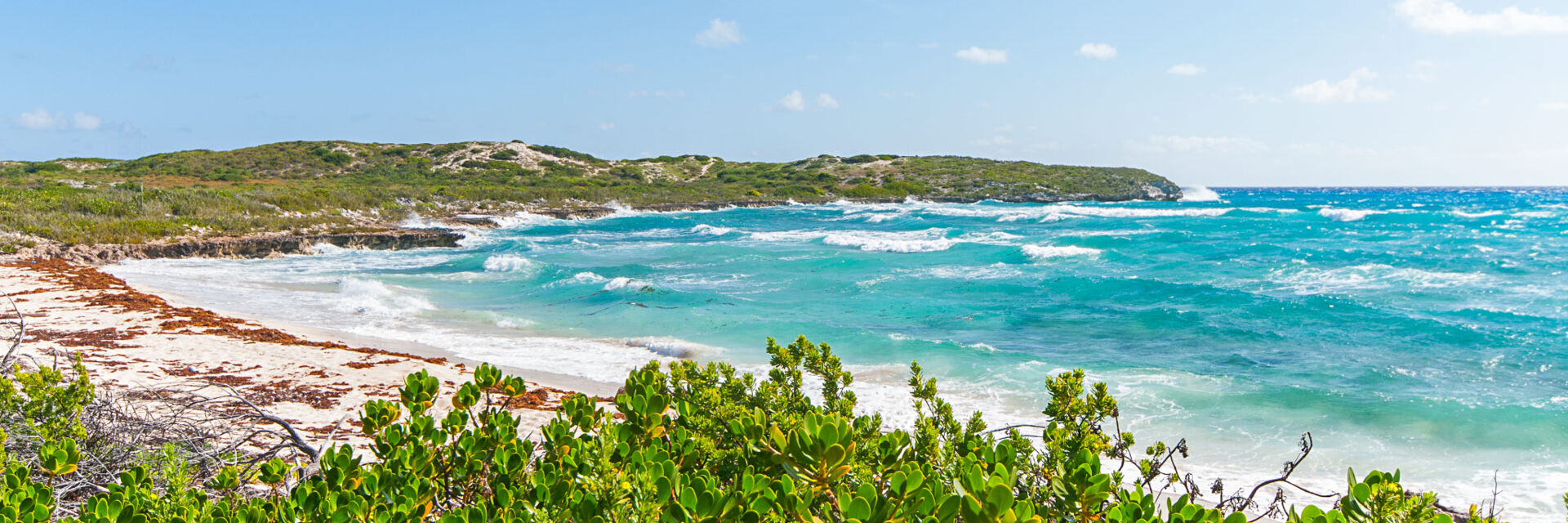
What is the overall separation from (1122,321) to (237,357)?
13.0 meters

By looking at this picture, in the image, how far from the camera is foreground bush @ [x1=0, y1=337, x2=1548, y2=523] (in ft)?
5.24

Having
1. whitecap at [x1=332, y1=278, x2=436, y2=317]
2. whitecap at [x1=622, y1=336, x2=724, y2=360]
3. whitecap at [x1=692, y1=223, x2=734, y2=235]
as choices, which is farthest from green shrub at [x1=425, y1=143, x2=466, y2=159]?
whitecap at [x1=622, y1=336, x2=724, y2=360]

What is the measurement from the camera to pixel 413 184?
58.3 meters

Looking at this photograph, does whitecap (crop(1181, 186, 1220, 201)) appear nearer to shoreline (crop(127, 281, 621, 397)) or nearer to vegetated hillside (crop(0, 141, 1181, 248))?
vegetated hillside (crop(0, 141, 1181, 248))

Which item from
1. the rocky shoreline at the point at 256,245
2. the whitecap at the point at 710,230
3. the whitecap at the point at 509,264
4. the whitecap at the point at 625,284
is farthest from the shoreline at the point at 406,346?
the whitecap at the point at 710,230

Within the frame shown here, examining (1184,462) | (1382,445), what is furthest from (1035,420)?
(1382,445)

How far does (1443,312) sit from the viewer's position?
13.3m

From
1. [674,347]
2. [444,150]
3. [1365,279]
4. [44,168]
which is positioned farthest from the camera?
[444,150]

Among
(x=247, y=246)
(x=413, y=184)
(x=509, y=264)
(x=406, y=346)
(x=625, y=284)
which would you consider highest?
(x=413, y=184)

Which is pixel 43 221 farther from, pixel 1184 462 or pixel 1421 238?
pixel 1421 238

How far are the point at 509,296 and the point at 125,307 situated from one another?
661 centimetres

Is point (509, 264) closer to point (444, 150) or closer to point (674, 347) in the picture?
point (674, 347)

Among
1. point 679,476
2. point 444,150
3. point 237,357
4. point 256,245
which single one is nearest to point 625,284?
point 237,357

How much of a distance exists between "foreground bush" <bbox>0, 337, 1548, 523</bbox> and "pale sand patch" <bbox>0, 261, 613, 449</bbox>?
3.49m
